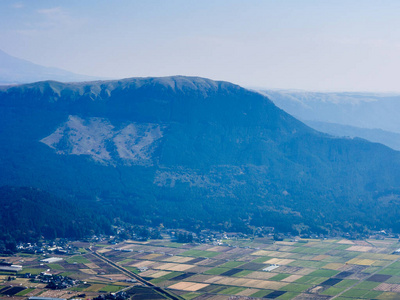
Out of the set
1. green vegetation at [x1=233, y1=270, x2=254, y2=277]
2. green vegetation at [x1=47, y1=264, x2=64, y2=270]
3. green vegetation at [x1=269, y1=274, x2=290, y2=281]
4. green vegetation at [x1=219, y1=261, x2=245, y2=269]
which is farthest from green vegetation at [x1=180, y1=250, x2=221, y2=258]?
green vegetation at [x1=47, y1=264, x2=64, y2=270]

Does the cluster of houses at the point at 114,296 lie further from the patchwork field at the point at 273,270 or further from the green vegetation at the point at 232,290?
the green vegetation at the point at 232,290

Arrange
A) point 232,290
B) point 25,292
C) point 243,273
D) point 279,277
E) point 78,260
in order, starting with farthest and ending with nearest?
point 78,260
point 243,273
point 279,277
point 232,290
point 25,292

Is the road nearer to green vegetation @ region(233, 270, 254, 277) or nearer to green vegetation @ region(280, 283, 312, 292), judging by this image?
green vegetation @ region(233, 270, 254, 277)

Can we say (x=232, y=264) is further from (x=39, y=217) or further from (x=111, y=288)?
(x=39, y=217)

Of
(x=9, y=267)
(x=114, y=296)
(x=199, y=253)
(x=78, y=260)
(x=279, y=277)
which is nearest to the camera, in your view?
(x=114, y=296)

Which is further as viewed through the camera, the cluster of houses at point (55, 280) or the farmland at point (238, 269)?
the cluster of houses at point (55, 280)

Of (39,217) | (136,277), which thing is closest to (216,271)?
(136,277)

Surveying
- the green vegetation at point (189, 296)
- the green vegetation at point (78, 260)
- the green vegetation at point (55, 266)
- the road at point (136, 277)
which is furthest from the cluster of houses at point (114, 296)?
the green vegetation at point (78, 260)

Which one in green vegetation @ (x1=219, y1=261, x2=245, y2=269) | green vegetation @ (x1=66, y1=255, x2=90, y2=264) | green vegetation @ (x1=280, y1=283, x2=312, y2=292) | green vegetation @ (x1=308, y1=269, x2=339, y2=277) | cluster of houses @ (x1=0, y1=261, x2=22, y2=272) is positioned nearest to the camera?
green vegetation @ (x1=280, y1=283, x2=312, y2=292)
